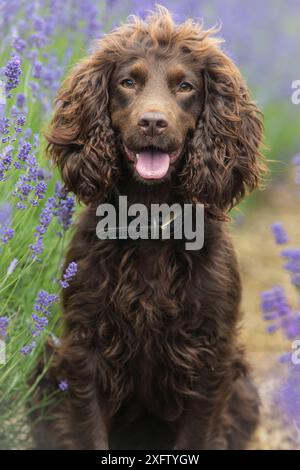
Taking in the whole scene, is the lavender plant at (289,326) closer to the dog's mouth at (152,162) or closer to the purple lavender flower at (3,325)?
the dog's mouth at (152,162)

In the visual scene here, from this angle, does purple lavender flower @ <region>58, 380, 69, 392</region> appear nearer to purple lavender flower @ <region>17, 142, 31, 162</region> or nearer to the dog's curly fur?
the dog's curly fur

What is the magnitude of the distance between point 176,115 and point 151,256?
1.96 ft

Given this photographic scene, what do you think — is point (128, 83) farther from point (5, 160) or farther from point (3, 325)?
point (3, 325)

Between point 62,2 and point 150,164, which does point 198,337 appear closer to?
point 150,164

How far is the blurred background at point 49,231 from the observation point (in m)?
3.55

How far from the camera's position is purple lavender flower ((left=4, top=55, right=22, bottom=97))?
10.9 ft

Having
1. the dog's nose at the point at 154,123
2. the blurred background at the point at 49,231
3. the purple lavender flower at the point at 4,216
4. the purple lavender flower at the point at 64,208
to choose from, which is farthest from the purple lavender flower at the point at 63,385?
the dog's nose at the point at 154,123

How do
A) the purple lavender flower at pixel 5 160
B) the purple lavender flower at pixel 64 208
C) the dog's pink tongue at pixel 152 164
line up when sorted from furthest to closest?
the purple lavender flower at pixel 64 208 → the dog's pink tongue at pixel 152 164 → the purple lavender flower at pixel 5 160

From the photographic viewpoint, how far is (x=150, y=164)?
3.63 m

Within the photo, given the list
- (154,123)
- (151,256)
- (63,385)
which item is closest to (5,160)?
(154,123)

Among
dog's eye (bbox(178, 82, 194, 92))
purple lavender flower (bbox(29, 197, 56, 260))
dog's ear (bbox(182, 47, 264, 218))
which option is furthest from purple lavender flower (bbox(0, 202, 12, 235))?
dog's eye (bbox(178, 82, 194, 92))

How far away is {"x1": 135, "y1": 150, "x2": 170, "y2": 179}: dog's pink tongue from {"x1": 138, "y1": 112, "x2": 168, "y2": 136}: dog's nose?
0.56 ft

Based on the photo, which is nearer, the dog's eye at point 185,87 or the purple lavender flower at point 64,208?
the dog's eye at point 185,87

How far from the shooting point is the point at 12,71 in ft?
11.0
